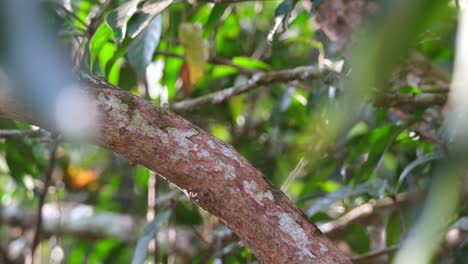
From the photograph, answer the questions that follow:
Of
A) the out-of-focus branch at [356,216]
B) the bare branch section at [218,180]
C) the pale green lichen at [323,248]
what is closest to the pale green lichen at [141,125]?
the bare branch section at [218,180]

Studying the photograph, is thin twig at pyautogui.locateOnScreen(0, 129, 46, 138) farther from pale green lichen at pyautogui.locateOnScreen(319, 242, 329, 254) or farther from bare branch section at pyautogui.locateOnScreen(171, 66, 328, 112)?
pale green lichen at pyautogui.locateOnScreen(319, 242, 329, 254)

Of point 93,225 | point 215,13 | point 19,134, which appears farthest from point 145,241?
point 93,225

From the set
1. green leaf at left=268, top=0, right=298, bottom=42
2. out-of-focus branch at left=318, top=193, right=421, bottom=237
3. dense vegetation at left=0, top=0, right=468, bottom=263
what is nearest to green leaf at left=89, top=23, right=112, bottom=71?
dense vegetation at left=0, top=0, right=468, bottom=263

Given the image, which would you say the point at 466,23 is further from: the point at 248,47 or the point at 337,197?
the point at 248,47

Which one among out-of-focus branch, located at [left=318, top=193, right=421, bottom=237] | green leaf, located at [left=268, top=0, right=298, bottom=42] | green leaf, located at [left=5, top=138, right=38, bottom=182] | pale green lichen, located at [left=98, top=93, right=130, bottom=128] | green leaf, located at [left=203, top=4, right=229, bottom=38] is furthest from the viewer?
out-of-focus branch, located at [left=318, top=193, right=421, bottom=237]

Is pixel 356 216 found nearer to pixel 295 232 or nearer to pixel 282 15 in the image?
pixel 282 15

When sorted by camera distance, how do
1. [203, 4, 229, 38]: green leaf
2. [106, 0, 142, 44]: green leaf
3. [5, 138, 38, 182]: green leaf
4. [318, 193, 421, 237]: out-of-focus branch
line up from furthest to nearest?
[318, 193, 421, 237]: out-of-focus branch < [5, 138, 38, 182]: green leaf < [203, 4, 229, 38]: green leaf < [106, 0, 142, 44]: green leaf
